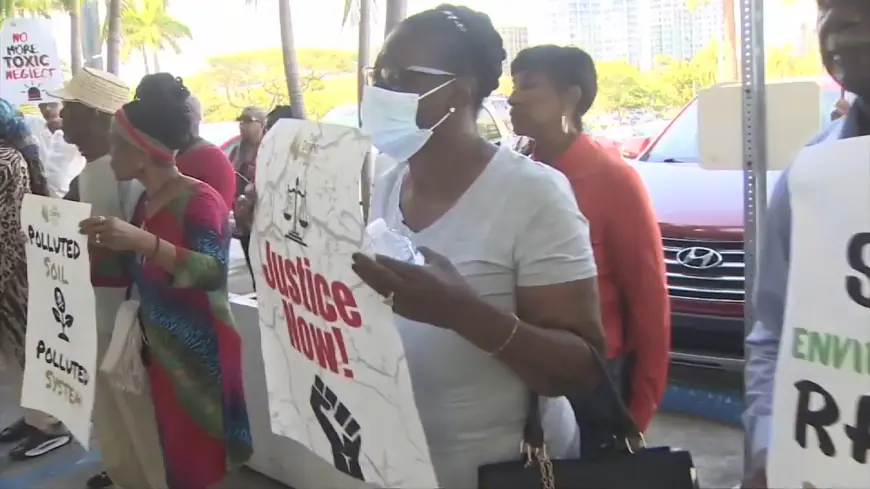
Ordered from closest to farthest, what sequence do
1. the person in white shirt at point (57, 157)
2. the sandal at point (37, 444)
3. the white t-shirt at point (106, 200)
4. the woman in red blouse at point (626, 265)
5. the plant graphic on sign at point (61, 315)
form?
the woman in red blouse at point (626, 265) → the plant graphic on sign at point (61, 315) → the white t-shirt at point (106, 200) → the sandal at point (37, 444) → the person in white shirt at point (57, 157)

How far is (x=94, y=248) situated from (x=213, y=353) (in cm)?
71

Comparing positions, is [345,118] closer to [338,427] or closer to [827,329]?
[338,427]

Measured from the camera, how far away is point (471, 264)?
1.55 meters

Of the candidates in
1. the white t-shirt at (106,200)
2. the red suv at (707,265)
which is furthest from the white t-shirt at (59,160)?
the red suv at (707,265)

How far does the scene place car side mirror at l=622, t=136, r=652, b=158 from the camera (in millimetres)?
5480

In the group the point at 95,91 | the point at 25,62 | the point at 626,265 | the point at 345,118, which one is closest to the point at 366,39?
the point at 345,118

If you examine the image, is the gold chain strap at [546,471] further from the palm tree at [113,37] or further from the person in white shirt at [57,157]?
the palm tree at [113,37]

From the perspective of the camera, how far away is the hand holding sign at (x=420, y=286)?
4.66ft

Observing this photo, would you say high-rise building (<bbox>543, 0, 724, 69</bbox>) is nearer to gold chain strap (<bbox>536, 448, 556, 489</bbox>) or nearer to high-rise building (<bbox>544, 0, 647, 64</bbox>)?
high-rise building (<bbox>544, 0, 647, 64</bbox>)

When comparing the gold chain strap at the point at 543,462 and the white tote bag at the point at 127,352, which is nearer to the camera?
the gold chain strap at the point at 543,462

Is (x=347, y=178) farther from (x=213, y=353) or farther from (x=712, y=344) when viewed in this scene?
(x=712, y=344)

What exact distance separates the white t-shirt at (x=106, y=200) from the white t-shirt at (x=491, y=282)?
1807mm

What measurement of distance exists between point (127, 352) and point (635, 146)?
4.10 metres

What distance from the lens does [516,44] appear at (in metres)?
3.08
